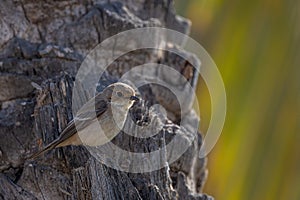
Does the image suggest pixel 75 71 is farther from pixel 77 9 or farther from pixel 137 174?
pixel 137 174

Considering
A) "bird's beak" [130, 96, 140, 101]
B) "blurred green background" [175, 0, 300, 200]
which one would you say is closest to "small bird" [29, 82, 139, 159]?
"bird's beak" [130, 96, 140, 101]

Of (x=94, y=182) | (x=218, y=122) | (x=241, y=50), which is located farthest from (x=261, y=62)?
(x=94, y=182)

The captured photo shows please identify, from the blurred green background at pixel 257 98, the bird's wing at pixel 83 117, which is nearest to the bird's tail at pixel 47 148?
the bird's wing at pixel 83 117

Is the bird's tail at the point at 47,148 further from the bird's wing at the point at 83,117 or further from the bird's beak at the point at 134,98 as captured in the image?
the bird's beak at the point at 134,98

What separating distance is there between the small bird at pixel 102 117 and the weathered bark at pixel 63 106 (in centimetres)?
8

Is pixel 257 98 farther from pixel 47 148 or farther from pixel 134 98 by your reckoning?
pixel 47 148

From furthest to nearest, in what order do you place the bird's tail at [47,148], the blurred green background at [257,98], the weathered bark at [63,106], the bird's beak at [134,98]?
the bird's beak at [134,98], the blurred green background at [257,98], the bird's tail at [47,148], the weathered bark at [63,106]

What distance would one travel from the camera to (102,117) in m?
7.68

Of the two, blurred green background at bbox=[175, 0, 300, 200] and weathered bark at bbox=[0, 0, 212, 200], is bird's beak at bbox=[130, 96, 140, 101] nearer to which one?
weathered bark at bbox=[0, 0, 212, 200]

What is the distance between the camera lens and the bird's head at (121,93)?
24.0 feet

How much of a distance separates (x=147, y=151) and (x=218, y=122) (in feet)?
3.45

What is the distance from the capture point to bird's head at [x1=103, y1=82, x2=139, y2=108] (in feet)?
24.0

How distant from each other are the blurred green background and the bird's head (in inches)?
27.2

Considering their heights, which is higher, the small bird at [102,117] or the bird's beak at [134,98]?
the bird's beak at [134,98]
